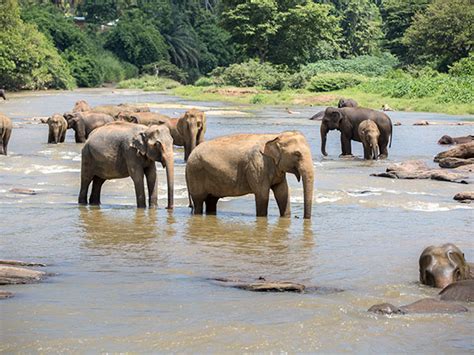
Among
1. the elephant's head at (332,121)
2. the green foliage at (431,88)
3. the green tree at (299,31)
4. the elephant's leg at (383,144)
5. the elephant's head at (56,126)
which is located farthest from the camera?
the green tree at (299,31)

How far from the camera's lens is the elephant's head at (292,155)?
12023mm

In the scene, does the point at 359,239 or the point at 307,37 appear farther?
the point at 307,37

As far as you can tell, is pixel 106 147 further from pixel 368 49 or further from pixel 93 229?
pixel 368 49

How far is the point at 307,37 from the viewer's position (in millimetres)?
69312

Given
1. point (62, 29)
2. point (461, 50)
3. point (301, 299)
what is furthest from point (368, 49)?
point (301, 299)

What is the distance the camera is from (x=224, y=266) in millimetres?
9641

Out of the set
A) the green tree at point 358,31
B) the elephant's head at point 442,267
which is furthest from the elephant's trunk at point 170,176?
the green tree at point 358,31

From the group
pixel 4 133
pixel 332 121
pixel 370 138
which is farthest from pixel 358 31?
pixel 4 133

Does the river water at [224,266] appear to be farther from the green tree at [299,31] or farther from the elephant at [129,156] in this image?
the green tree at [299,31]

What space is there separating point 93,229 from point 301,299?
4527 mm

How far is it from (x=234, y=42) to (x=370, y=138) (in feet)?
165

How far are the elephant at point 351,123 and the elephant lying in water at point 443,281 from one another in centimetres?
1437

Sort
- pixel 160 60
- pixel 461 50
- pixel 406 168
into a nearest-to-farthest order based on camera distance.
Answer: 1. pixel 406 168
2. pixel 461 50
3. pixel 160 60

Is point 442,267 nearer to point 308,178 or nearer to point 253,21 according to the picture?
point 308,178
